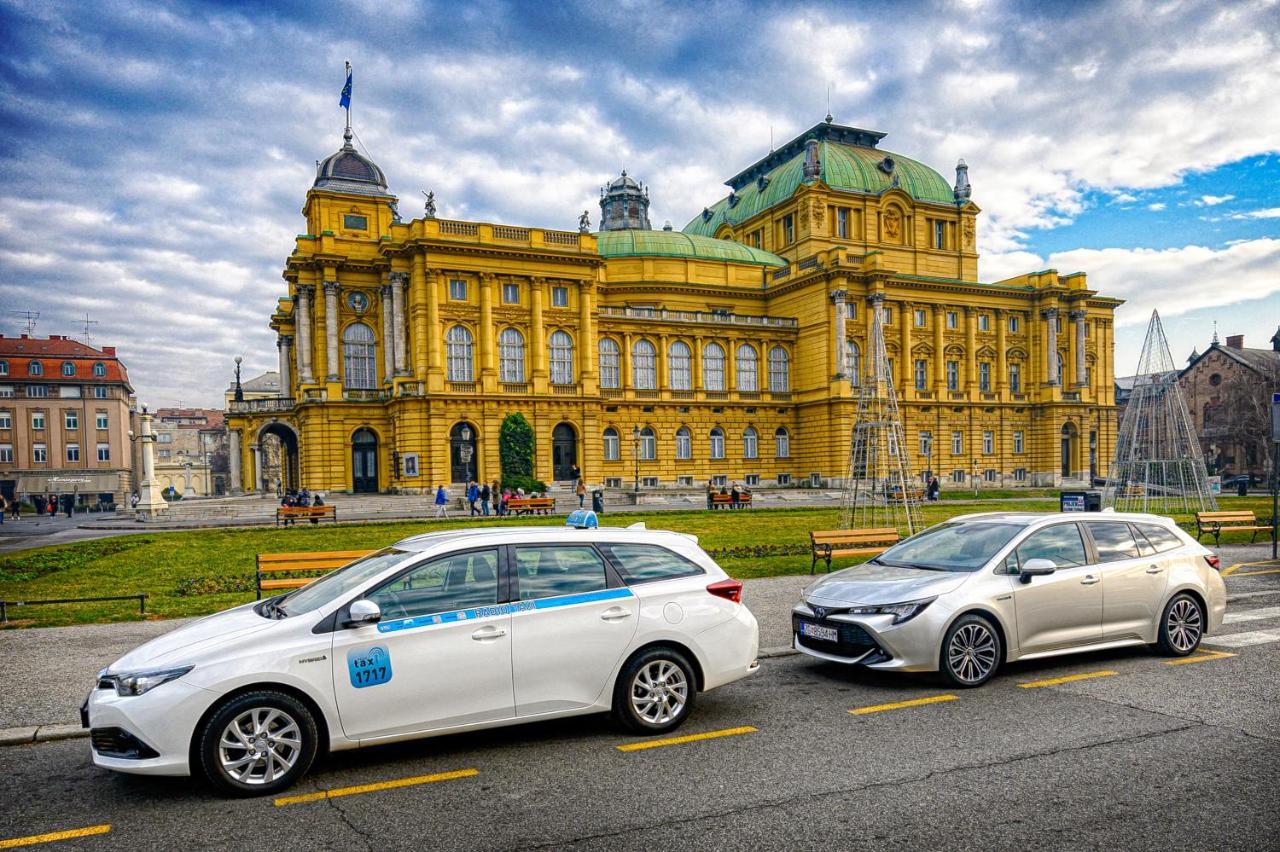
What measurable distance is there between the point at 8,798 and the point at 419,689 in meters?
2.85

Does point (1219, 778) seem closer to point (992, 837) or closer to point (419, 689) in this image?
point (992, 837)

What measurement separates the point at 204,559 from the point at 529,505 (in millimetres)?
16434

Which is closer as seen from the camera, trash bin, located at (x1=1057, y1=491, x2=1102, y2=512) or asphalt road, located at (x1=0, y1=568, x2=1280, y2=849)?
asphalt road, located at (x1=0, y1=568, x2=1280, y2=849)

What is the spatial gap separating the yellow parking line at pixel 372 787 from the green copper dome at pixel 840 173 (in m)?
62.8

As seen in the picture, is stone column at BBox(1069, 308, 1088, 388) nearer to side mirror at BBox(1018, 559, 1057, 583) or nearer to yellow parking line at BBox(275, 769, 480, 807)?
side mirror at BBox(1018, 559, 1057, 583)

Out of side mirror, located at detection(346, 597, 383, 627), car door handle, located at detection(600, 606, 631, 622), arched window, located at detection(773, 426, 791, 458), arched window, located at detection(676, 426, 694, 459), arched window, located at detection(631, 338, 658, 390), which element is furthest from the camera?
arched window, located at detection(773, 426, 791, 458)

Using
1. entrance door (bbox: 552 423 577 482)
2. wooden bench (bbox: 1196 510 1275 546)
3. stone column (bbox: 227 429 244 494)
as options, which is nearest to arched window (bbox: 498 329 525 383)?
entrance door (bbox: 552 423 577 482)

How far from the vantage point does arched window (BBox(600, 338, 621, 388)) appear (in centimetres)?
5469

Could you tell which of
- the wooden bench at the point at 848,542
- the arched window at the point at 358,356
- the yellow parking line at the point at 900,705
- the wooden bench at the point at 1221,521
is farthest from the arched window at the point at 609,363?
the yellow parking line at the point at 900,705

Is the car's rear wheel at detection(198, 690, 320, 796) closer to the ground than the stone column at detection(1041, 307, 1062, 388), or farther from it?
closer to the ground

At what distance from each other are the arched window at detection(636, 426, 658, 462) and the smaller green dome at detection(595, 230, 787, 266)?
13.5 meters

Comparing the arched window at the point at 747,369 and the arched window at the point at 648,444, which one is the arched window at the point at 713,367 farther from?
the arched window at the point at 648,444

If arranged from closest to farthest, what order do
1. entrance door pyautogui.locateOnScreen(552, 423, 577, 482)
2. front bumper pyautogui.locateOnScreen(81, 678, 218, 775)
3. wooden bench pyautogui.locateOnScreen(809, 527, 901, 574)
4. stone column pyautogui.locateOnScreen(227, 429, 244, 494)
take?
front bumper pyautogui.locateOnScreen(81, 678, 218, 775), wooden bench pyautogui.locateOnScreen(809, 527, 901, 574), entrance door pyautogui.locateOnScreen(552, 423, 577, 482), stone column pyautogui.locateOnScreen(227, 429, 244, 494)

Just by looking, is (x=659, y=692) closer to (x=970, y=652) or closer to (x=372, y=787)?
(x=372, y=787)
